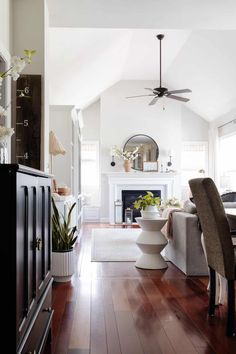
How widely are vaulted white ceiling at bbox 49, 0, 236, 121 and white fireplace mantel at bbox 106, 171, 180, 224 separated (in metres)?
2.05

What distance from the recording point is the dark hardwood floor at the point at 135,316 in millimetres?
2152

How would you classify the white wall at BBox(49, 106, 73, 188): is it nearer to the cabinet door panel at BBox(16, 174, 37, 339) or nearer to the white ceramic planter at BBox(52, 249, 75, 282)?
the white ceramic planter at BBox(52, 249, 75, 282)

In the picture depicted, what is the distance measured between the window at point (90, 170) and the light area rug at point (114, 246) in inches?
95.9

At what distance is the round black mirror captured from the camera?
377 inches

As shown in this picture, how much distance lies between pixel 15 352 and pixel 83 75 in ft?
21.6

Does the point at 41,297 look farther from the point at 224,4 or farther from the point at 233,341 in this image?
the point at 224,4

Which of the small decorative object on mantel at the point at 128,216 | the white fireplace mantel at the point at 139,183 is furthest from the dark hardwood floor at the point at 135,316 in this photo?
the white fireplace mantel at the point at 139,183

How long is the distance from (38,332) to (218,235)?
131 centimetres

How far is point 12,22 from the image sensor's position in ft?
10.5

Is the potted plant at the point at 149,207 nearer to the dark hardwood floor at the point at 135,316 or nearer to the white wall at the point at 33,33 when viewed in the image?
the dark hardwood floor at the point at 135,316

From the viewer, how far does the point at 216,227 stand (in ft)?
7.86

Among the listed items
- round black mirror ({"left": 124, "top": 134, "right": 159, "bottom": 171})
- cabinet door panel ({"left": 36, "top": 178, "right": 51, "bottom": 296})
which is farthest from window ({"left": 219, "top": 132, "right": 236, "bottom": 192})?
cabinet door panel ({"left": 36, "top": 178, "right": 51, "bottom": 296})

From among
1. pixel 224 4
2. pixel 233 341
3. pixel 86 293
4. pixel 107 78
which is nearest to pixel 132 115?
pixel 107 78

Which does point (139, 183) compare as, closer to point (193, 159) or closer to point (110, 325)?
point (193, 159)
